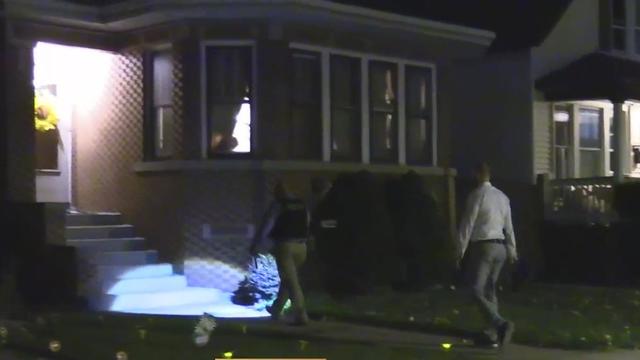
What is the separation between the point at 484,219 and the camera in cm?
1026

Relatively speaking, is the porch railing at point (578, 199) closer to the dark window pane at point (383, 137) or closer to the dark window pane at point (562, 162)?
the dark window pane at point (562, 162)

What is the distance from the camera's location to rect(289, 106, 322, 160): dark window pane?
14.9m

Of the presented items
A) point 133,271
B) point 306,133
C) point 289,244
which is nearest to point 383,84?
point 306,133

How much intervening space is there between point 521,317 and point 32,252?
634 cm

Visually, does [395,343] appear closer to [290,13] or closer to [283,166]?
[283,166]

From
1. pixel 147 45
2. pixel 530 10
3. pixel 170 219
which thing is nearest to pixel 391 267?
pixel 170 219

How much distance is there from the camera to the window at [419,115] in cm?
1653

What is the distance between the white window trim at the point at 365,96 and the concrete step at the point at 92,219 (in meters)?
3.21

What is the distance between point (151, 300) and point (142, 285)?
37 centimetres

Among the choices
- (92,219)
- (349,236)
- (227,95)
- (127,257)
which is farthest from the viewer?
(92,219)

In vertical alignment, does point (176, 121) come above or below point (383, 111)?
below

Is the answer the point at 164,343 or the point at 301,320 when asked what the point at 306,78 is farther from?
the point at 164,343

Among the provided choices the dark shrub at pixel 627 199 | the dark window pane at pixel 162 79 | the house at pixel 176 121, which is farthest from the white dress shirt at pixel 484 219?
the dark shrub at pixel 627 199

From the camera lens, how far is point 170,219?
14.4m
